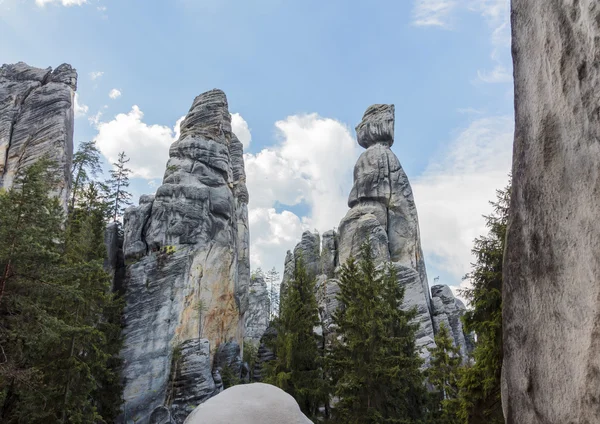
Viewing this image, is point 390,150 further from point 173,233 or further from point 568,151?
point 568,151

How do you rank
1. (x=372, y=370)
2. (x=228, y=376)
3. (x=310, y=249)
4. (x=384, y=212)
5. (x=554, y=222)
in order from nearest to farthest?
(x=554, y=222) < (x=372, y=370) < (x=228, y=376) < (x=384, y=212) < (x=310, y=249)

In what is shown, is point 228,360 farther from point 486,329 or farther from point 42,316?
point 486,329

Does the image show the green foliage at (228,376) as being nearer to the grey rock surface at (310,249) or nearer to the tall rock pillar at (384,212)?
the tall rock pillar at (384,212)

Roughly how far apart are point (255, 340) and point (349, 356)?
4797 centimetres


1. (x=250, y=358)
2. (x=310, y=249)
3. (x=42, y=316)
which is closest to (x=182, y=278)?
(x=250, y=358)

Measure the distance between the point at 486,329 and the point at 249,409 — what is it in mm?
8408

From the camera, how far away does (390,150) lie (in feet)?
150

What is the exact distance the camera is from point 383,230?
39.0 m

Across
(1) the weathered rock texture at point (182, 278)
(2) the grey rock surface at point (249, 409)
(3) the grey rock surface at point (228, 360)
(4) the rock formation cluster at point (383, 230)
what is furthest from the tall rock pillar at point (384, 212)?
(2) the grey rock surface at point (249, 409)

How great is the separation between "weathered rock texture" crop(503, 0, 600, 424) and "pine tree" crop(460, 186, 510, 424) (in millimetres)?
4140

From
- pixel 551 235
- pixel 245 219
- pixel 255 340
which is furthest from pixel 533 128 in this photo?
pixel 255 340

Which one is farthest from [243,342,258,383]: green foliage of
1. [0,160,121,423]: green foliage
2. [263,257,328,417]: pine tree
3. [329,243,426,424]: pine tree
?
[329,243,426,424]: pine tree

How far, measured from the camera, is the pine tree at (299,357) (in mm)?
18000

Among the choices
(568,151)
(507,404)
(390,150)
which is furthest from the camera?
(390,150)
